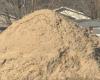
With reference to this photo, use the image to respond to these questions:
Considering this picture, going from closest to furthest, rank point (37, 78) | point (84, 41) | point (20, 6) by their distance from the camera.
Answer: point (37, 78), point (84, 41), point (20, 6)

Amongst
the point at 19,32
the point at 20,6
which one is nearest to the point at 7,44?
the point at 19,32

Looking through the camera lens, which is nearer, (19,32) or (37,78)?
(37,78)

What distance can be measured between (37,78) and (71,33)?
0.97 metres

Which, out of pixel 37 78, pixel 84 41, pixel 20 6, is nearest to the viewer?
pixel 37 78

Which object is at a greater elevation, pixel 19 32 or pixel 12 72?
pixel 19 32

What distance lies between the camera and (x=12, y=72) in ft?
18.4

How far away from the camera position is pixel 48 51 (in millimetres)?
5746

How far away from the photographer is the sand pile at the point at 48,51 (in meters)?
5.52

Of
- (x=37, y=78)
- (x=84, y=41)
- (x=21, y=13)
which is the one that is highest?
(x=84, y=41)

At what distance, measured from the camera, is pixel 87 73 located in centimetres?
548

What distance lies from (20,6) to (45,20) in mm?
→ 10790

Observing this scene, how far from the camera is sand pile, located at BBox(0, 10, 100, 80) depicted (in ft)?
18.1

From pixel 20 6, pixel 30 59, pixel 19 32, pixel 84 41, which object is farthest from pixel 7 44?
pixel 20 6

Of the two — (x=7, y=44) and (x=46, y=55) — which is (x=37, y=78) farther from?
(x=7, y=44)
